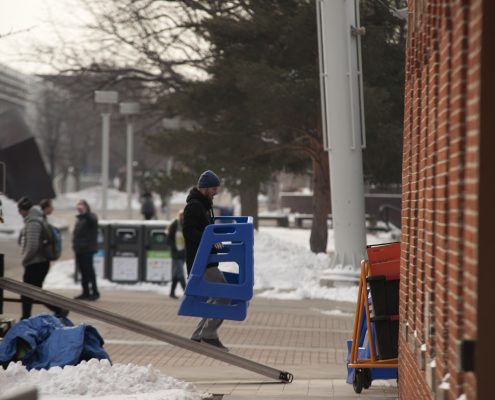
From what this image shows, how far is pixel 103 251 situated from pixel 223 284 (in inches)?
539

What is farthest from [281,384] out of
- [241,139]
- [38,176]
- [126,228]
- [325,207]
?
[38,176]

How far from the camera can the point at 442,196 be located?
594 centimetres

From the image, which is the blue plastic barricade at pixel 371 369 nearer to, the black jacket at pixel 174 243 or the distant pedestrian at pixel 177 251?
the distant pedestrian at pixel 177 251

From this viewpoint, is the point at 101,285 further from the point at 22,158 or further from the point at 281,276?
the point at 22,158

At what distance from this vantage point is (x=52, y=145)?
83.8 metres

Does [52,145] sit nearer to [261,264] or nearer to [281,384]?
[261,264]

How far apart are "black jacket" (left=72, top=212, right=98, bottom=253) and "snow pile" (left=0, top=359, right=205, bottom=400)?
413 inches

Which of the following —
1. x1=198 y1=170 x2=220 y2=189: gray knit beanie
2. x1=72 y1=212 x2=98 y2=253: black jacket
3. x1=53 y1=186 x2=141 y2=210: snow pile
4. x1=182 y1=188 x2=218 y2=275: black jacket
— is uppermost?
x1=198 y1=170 x2=220 y2=189: gray knit beanie

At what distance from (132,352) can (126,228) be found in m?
9.52

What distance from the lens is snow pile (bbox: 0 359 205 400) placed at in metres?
8.93

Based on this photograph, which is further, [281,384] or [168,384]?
[281,384]

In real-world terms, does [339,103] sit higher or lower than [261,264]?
higher

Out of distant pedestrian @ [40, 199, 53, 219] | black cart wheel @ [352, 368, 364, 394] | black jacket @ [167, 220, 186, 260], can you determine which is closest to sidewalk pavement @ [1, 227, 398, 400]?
black cart wheel @ [352, 368, 364, 394]

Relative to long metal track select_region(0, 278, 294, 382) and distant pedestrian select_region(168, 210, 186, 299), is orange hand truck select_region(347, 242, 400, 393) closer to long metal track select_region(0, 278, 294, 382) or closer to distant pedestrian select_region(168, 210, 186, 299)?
long metal track select_region(0, 278, 294, 382)
